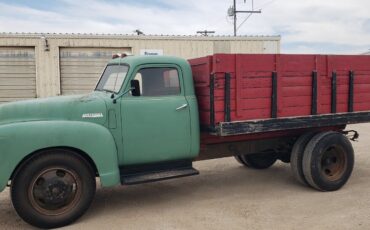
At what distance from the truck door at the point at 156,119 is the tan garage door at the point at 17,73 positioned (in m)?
10.9

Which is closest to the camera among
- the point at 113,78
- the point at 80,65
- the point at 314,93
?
the point at 113,78

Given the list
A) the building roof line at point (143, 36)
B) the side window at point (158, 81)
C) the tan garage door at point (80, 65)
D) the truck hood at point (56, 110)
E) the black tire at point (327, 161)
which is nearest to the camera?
the truck hood at point (56, 110)

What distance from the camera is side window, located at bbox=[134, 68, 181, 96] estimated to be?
18.0 feet

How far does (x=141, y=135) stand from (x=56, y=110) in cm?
110

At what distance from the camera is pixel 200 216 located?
16.9 ft

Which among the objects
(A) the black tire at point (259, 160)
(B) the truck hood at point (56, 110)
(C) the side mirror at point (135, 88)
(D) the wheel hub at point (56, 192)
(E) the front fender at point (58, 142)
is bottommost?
(A) the black tire at point (259, 160)

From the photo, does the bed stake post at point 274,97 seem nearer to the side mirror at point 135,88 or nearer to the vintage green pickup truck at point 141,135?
the vintage green pickup truck at point 141,135

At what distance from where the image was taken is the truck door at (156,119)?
5.27 m

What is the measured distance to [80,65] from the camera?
15469 millimetres

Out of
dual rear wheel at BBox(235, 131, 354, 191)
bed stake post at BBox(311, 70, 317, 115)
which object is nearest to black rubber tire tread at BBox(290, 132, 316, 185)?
dual rear wheel at BBox(235, 131, 354, 191)

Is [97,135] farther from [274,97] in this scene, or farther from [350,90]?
[350,90]

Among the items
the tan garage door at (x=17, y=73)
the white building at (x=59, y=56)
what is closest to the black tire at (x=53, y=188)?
the white building at (x=59, y=56)

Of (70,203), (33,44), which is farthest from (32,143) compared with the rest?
(33,44)

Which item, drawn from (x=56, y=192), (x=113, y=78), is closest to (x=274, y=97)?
(x=113, y=78)
